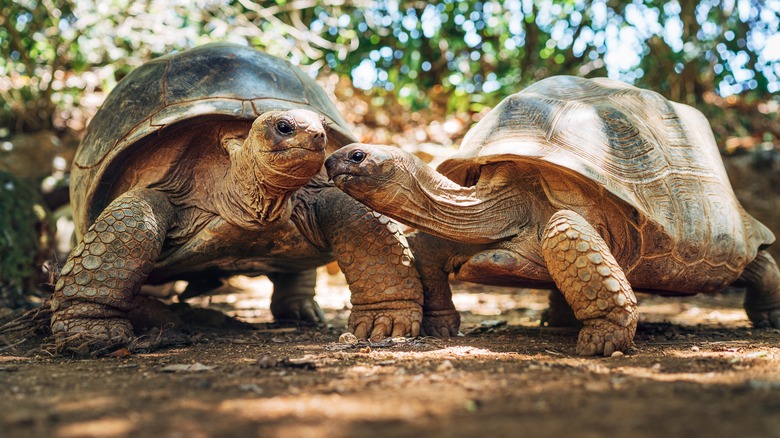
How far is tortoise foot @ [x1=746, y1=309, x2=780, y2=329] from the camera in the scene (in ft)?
14.6

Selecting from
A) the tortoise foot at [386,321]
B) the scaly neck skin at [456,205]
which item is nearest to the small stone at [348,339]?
the tortoise foot at [386,321]

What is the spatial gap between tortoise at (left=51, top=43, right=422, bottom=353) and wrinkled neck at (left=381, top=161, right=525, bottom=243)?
36 cm

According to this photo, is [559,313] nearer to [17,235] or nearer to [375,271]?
[375,271]

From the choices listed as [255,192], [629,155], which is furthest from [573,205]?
[255,192]

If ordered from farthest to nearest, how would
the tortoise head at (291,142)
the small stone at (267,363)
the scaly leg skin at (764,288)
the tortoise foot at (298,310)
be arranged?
the tortoise foot at (298,310) → the scaly leg skin at (764,288) → the tortoise head at (291,142) → the small stone at (267,363)

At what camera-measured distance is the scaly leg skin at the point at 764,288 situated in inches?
175

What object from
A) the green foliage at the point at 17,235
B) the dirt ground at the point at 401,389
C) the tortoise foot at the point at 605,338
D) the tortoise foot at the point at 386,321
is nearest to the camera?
the dirt ground at the point at 401,389

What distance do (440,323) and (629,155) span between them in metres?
1.39

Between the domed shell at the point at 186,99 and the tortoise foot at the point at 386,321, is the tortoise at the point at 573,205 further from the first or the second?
the domed shell at the point at 186,99

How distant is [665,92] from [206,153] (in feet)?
22.3

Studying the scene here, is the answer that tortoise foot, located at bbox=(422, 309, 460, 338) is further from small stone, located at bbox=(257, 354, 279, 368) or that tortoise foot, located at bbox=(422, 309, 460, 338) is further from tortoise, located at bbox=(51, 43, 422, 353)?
small stone, located at bbox=(257, 354, 279, 368)

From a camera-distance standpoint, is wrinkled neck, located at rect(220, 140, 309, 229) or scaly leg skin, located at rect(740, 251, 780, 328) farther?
scaly leg skin, located at rect(740, 251, 780, 328)

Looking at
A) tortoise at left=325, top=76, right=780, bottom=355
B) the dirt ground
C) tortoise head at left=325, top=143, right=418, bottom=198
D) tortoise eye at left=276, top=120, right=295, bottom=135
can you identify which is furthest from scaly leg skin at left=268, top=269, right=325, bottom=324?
tortoise eye at left=276, top=120, right=295, bottom=135

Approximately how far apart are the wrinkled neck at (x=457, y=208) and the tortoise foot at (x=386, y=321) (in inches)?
18.7
